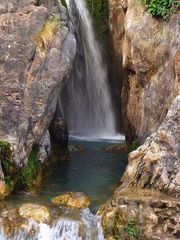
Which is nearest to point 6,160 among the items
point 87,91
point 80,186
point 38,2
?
point 80,186

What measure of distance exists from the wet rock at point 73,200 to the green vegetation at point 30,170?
54.4 inches

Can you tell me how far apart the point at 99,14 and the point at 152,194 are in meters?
14.4

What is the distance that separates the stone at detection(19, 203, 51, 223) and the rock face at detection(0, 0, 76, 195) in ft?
6.23

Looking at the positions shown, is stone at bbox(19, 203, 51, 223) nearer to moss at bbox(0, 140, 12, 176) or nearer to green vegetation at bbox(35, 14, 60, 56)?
moss at bbox(0, 140, 12, 176)

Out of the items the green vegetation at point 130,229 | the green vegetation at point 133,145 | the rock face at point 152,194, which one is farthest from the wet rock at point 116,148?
the green vegetation at point 130,229

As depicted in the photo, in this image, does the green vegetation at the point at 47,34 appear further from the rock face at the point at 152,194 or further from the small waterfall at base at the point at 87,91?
the small waterfall at base at the point at 87,91

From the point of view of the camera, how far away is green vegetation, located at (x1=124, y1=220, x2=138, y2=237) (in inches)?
385

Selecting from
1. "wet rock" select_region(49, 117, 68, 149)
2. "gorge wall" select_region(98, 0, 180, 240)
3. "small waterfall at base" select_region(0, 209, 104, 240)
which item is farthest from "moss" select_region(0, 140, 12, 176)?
"wet rock" select_region(49, 117, 68, 149)

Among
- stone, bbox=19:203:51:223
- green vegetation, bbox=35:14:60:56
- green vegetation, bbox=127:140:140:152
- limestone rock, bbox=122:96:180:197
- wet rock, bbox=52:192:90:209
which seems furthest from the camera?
green vegetation, bbox=127:140:140:152

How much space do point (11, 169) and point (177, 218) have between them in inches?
184

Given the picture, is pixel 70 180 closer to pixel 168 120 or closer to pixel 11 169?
pixel 11 169

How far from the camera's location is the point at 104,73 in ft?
76.0

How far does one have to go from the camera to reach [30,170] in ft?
42.2

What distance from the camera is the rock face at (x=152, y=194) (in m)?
9.84
